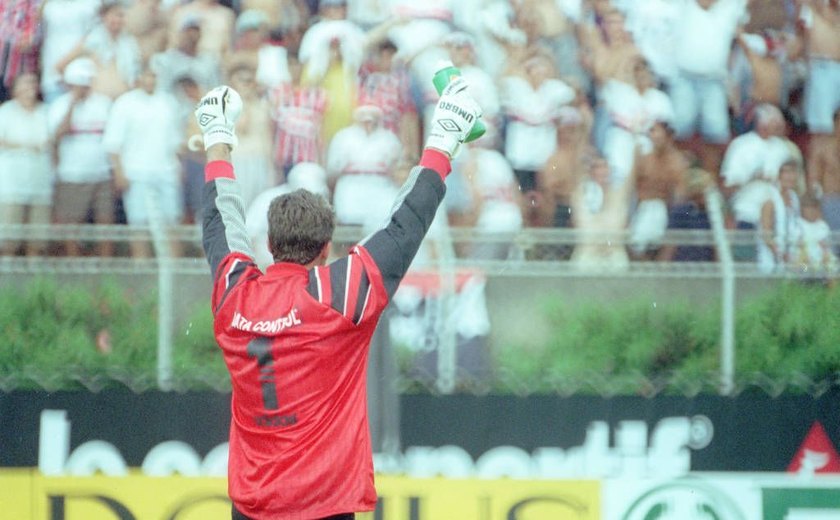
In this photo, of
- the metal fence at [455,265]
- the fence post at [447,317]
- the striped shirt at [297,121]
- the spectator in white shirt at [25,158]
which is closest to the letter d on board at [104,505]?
the metal fence at [455,265]

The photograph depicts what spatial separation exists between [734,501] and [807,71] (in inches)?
86.8

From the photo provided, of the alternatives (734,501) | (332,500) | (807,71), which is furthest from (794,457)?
(332,500)

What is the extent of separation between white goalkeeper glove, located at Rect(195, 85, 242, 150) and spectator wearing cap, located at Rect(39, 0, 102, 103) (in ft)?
8.27

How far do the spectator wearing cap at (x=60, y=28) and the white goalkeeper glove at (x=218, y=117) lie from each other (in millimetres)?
2521

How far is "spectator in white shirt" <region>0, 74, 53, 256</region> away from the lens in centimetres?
517

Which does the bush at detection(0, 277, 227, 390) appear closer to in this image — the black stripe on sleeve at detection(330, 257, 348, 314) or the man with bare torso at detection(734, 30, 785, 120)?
Answer: the black stripe on sleeve at detection(330, 257, 348, 314)

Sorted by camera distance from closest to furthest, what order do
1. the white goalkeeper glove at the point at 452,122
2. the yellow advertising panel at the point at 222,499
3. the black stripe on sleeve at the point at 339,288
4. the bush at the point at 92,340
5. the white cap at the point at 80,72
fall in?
the black stripe on sleeve at the point at 339,288
the white goalkeeper glove at the point at 452,122
the yellow advertising panel at the point at 222,499
the bush at the point at 92,340
the white cap at the point at 80,72

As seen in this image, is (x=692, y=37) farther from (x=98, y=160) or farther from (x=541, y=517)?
(x=98, y=160)

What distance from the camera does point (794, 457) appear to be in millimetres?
4793

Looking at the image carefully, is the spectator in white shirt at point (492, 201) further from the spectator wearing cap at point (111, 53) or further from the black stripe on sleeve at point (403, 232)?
the black stripe on sleeve at point (403, 232)

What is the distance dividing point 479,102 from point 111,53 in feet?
5.66

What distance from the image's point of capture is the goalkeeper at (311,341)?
285 cm

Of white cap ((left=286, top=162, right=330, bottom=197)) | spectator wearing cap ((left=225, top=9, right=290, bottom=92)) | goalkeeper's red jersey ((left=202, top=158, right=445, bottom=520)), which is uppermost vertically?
spectator wearing cap ((left=225, top=9, right=290, bottom=92))

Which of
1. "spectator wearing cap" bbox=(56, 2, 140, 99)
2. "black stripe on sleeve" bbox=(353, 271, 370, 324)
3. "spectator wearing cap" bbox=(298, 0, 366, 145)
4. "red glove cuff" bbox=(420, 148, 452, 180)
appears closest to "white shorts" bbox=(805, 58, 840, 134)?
"spectator wearing cap" bbox=(298, 0, 366, 145)
